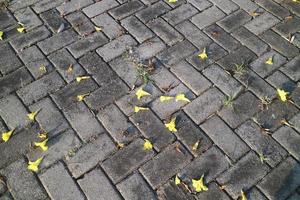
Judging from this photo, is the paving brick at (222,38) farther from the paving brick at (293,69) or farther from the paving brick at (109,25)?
the paving brick at (109,25)

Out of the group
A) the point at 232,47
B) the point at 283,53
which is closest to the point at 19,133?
the point at 232,47

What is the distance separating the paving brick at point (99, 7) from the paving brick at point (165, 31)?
22.4 inches

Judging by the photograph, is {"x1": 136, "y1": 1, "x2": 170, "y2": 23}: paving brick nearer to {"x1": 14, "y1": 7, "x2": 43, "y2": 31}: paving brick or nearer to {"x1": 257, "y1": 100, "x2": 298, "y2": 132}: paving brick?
{"x1": 14, "y1": 7, "x2": 43, "y2": 31}: paving brick

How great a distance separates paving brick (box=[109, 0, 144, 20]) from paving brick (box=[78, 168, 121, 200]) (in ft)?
6.35

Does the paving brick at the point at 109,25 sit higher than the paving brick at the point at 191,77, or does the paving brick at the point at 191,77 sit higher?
the paving brick at the point at 109,25

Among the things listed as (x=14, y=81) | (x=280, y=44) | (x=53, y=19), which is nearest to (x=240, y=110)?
(x=280, y=44)

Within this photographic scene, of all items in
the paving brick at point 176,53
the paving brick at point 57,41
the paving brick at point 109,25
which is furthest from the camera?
the paving brick at point 109,25

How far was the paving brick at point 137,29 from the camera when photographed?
3883mm

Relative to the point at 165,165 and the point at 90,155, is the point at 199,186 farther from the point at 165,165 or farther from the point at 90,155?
the point at 90,155

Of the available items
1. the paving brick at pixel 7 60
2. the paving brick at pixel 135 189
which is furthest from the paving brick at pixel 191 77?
the paving brick at pixel 7 60

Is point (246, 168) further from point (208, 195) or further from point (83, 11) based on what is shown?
point (83, 11)

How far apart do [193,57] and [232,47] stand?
454 mm

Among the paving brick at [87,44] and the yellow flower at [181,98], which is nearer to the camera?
the yellow flower at [181,98]

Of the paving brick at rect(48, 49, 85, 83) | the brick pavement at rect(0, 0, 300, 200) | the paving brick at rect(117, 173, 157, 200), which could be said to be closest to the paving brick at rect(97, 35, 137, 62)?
the brick pavement at rect(0, 0, 300, 200)
